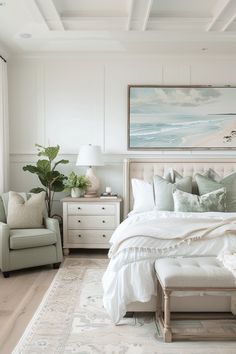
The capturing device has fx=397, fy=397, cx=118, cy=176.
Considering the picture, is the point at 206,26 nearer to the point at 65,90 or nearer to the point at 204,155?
the point at 204,155

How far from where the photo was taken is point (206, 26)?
458 centimetres

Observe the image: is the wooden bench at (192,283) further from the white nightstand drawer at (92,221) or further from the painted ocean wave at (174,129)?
the painted ocean wave at (174,129)

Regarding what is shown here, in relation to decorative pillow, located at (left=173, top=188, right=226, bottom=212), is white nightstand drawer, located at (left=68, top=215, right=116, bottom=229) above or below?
below

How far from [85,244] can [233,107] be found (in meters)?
2.86

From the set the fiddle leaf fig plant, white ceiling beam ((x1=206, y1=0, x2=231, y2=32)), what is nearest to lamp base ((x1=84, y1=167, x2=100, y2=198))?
the fiddle leaf fig plant

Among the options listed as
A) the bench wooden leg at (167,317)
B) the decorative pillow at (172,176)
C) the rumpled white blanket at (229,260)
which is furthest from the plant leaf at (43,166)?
the bench wooden leg at (167,317)

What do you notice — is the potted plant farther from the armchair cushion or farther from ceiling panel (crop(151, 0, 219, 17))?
ceiling panel (crop(151, 0, 219, 17))

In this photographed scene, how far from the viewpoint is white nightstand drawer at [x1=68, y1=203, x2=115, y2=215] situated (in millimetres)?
5367

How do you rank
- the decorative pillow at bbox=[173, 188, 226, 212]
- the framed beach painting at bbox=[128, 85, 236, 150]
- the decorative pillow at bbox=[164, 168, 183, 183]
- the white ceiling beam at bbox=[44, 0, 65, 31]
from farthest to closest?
the framed beach painting at bbox=[128, 85, 236, 150], the decorative pillow at bbox=[164, 168, 183, 183], the decorative pillow at bbox=[173, 188, 226, 212], the white ceiling beam at bbox=[44, 0, 65, 31]

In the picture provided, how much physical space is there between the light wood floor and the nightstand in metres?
0.70

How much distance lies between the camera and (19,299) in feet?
12.3

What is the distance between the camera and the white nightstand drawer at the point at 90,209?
5.37m

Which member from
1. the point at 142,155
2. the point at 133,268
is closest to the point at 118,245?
the point at 133,268

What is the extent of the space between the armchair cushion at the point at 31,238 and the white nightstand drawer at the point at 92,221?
73cm
